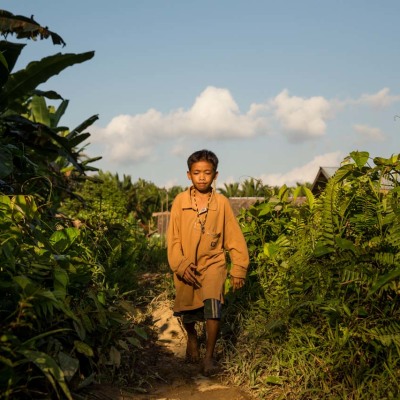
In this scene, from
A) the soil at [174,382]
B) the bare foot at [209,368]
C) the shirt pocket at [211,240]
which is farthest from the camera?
the shirt pocket at [211,240]

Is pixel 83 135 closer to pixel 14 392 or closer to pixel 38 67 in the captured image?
pixel 38 67

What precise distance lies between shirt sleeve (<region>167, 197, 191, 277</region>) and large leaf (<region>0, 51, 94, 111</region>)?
2969 millimetres

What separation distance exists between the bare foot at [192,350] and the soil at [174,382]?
6cm

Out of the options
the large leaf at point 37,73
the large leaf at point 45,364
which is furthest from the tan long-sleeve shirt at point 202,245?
the large leaf at point 37,73

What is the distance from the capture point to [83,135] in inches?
396

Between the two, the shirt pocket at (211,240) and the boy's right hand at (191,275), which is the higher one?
the shirt pocket at (211,240)

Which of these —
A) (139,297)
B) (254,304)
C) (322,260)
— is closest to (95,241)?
(139,297)

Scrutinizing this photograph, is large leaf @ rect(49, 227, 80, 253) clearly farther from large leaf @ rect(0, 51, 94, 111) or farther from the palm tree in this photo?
the palm tree

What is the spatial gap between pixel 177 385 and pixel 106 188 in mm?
10950

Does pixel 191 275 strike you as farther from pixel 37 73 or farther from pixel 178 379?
pixel 37 73

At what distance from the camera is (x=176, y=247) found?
Result: 17.4 ft

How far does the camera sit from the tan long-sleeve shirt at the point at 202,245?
5230 mm

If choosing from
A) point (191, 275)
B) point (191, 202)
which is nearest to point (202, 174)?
point (191, 202)

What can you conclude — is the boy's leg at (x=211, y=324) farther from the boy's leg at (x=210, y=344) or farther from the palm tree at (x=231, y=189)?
the palm tree at (x=231, y=189)
